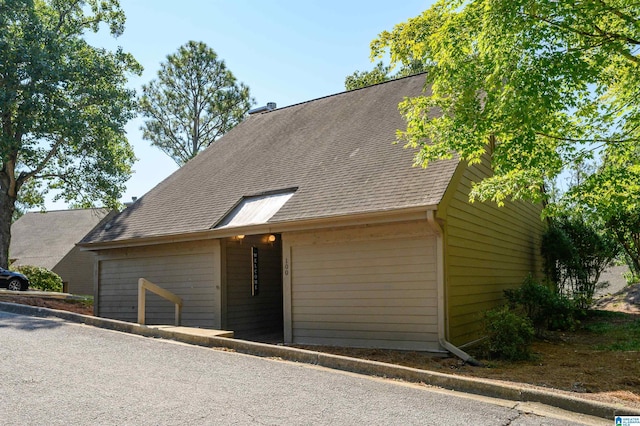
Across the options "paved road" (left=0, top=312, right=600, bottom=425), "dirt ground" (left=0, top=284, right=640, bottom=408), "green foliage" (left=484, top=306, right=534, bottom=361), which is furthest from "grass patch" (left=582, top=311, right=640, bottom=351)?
"paved road" (left=0, top=312, right=600, bottom=425)

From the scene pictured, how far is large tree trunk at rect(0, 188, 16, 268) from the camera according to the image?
798 inches

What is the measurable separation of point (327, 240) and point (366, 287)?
1.22m

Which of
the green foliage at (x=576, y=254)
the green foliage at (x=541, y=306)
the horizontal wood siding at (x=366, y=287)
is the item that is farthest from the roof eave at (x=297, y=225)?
the green foliage at (x=576, y=254)

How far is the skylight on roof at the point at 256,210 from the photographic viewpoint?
33.7 ft

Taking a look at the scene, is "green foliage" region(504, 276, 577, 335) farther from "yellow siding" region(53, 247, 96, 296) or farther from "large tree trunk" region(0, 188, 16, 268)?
"yellow siding" region(53, 247, 96, 296)

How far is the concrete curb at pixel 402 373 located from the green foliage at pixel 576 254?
10079 millimetres

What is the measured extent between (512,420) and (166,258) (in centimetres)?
974

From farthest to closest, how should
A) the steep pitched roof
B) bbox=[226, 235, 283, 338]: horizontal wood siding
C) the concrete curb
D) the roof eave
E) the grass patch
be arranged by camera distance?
1. bbox=[226, 235, 283, 338]: horizontal wood siding
2. the grass patch
3. the steep pitched roof
4. the roof eave
5. the concrete curb

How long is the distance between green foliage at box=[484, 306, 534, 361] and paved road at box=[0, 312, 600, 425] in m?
3.05

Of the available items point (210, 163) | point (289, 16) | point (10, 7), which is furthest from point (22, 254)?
point (289, 16)

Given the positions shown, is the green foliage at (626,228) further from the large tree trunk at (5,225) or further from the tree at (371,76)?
the large tree trunk at (5,225)

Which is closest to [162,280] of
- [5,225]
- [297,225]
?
[297,225]

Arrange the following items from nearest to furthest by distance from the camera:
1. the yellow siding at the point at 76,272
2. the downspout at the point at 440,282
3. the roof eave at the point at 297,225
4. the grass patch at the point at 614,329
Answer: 1. the downspout at the point at 440,282
2. the roof eave at the point at 297,225
3. the grass patch at the point at 614,329
4. the yellow siding at the point at 76,272

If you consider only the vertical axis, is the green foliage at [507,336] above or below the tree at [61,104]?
below
